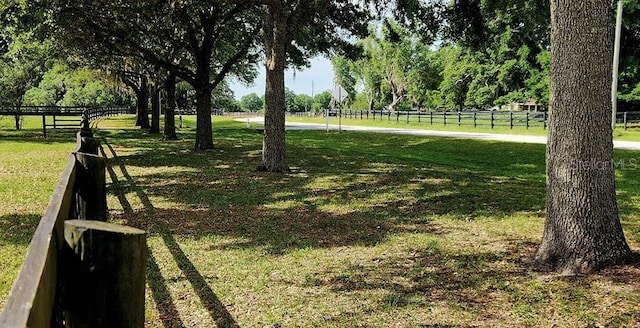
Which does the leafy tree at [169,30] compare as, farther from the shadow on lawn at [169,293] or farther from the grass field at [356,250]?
the shadow on lawn at [169,293]

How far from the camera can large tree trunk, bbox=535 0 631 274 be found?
4.78 meters

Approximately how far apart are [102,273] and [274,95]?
403 inches

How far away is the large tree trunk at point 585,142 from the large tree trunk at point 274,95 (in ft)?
23.5

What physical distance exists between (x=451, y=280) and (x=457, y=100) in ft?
192

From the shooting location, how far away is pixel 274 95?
1161cm

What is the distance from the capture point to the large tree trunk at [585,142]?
478 cm

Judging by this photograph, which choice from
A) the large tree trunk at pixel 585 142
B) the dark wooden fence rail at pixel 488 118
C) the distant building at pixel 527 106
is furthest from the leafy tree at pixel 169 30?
the distant building at pixel 527 106

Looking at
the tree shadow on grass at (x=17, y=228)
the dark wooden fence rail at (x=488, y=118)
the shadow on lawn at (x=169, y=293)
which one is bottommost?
the shadow on lawn at (x=169, y=293)

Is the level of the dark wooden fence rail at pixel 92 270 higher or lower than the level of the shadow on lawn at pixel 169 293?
higher

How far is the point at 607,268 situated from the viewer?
15.6 feet

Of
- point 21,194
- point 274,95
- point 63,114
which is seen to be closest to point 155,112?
point 63,114

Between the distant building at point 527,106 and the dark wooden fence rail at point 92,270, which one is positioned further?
the distant building at point 527,106

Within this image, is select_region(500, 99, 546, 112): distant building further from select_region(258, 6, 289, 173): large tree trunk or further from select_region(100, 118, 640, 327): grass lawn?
select_region(258, 6, 289, 173): large tree trunk

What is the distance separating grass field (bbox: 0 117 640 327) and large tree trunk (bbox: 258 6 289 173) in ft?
1.85
